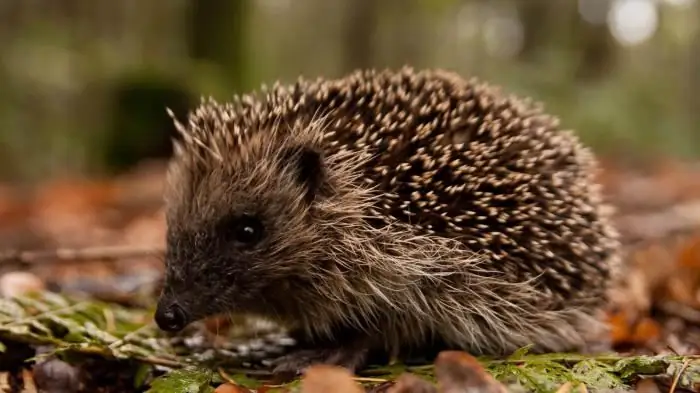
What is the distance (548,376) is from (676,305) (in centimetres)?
230

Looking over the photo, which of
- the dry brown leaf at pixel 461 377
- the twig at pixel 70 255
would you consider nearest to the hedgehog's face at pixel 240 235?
the twig at pixel 70 255

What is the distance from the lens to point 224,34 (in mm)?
15641

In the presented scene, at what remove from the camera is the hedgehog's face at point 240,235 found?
378 cm

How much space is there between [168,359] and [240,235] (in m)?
0.71

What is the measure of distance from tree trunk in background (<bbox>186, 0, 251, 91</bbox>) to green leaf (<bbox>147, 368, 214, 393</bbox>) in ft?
40.4

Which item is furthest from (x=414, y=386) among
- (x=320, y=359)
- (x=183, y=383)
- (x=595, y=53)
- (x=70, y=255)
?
(x=595, y=53)

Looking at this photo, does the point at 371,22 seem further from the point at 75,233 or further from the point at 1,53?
the point at 75,233

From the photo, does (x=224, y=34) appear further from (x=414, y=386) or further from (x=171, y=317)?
(x=414, y=386)

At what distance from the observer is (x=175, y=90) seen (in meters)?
15.3

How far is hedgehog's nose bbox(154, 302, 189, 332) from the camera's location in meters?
3.70

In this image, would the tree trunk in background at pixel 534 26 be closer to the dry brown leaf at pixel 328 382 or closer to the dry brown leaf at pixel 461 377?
the dry brown leaf at pixel 461 377

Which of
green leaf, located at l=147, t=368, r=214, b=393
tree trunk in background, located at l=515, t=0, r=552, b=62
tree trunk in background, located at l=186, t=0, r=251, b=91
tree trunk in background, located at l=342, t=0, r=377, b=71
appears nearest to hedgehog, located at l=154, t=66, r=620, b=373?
green leaf, located at l=147, t=368, r=214, b=393

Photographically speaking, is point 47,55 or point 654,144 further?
point 654,144

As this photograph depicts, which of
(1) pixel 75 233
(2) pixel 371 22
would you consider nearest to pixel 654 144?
(2) pixel 371 22
